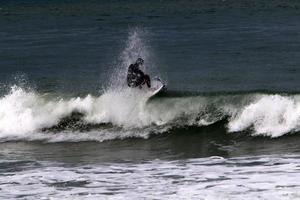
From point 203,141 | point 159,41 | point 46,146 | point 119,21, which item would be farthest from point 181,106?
point 119,21

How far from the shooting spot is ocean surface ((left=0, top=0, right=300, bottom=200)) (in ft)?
50.5

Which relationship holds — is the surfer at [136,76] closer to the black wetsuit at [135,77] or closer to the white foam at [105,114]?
the black wetsuit at [135,77]

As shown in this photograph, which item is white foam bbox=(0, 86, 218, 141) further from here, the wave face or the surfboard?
the surfboard

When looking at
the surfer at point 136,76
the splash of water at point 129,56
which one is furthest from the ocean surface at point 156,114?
the surfer at point 136,76

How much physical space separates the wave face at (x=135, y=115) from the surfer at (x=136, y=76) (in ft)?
1.93

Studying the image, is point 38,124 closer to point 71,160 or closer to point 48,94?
point 48,94

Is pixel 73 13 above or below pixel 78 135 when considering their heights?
above

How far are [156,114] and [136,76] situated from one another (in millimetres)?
1345

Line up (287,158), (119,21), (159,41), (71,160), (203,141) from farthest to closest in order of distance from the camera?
1. (119,21)
2. (159,41)
3. (203,141)
4. (71,160)
5. (287,158)

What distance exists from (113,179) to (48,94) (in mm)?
10869

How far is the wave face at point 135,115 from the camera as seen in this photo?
21219 mm

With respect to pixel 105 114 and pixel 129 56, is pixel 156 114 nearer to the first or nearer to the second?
pixel 105 114

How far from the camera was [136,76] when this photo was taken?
22281 mm

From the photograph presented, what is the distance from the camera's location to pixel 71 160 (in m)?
18.7
